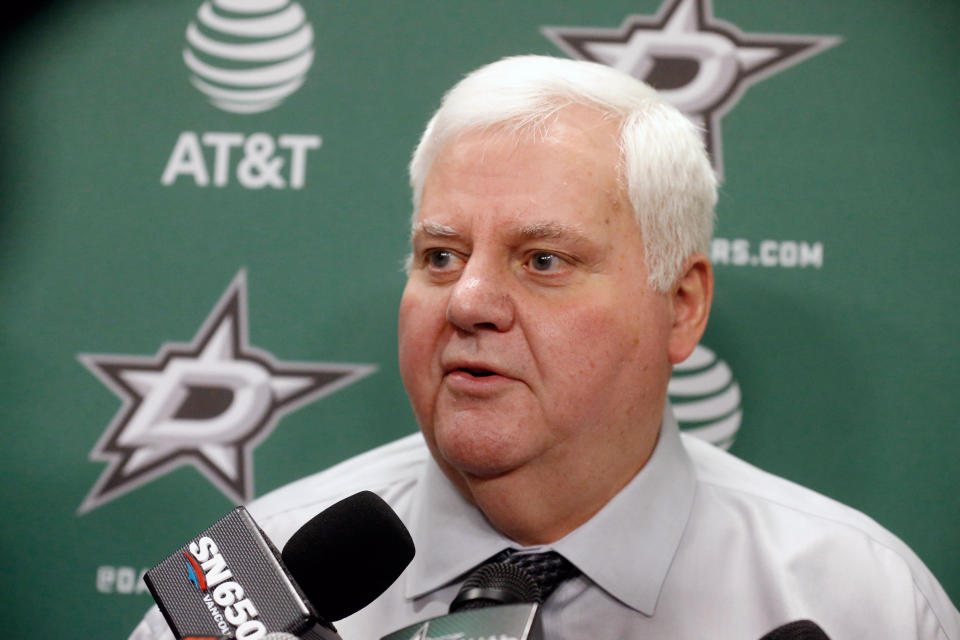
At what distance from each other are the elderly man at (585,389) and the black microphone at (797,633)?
451mm

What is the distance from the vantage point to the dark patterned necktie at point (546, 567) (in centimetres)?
126

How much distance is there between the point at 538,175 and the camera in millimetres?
1225

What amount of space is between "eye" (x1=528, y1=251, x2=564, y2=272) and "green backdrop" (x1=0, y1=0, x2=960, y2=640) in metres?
0.54

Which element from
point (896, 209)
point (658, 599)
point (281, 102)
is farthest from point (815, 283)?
point (281, 102)

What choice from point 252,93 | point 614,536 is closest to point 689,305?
point 614,536

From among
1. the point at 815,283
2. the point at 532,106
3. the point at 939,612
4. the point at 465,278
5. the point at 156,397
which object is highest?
the point at 532,106

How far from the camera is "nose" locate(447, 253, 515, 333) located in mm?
1182

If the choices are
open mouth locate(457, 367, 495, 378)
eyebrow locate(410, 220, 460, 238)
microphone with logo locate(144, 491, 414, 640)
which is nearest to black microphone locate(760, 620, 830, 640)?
microphone with logo locate(144, 491, 414, 640)

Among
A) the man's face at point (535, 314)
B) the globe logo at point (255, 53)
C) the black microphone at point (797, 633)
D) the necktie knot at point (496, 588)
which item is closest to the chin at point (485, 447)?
the man's face at point (535, 314)

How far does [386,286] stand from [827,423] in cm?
85

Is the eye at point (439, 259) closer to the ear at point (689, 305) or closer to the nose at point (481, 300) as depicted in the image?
the nose at point (481, 300)

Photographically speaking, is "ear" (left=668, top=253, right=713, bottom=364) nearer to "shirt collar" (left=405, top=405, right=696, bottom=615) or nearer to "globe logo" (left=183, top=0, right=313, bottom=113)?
"shirt collar" (left=405, top=405, right=696, bottom=615)

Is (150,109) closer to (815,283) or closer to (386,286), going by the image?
(386,286)

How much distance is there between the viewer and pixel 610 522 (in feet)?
4.20
